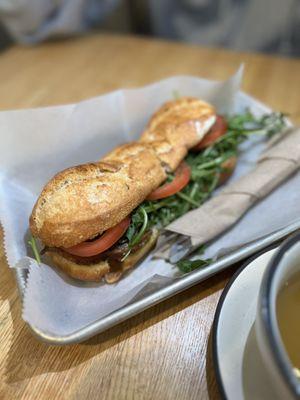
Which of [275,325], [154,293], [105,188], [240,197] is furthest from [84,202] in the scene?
[275,325]

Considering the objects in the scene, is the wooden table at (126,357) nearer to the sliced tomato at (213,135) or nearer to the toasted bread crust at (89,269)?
the toasted bread crust at (89,269)

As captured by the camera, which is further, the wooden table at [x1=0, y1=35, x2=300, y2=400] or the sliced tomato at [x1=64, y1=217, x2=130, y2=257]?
the sliced tomato at [x1=64, y1=217, x2=130, y2=257]

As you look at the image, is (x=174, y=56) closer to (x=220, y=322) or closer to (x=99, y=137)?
(x=99, y=137)

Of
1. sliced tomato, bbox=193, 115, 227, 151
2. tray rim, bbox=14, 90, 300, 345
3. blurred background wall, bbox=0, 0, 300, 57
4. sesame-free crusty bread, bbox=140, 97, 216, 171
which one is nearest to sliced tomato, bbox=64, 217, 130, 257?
tray rim, bbox=14, 90, 300, 345

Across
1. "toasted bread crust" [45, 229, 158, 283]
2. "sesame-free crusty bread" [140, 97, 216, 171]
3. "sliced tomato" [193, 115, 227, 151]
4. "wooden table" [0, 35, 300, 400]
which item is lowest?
"wooden table" [0, 35, 300, 400]

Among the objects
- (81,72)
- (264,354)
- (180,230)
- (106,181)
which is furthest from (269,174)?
(81,72)

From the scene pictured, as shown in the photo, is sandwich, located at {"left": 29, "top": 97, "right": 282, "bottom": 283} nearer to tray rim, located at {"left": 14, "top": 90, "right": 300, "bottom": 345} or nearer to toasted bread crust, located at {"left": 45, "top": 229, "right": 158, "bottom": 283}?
toasted bread crust, located at {"left": 45, "top": 229, "right": 158, "bottom": 283}
